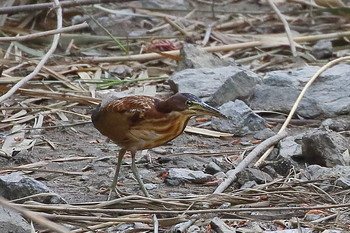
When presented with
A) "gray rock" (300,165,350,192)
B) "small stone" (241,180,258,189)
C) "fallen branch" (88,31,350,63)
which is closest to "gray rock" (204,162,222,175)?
"small stone" (241,180,258,189)

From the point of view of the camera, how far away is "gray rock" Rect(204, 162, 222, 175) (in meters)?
5.32

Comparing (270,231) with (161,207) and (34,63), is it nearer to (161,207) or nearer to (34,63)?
(161,207)

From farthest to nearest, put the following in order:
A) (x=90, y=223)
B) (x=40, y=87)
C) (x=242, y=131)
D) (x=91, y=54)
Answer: (x=91, y=54), (x=40, y=87), (x=242, y=131), (x=90, y=223)

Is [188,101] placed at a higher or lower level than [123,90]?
higher

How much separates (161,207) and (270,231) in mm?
564

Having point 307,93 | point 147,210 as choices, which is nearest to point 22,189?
point 147,210

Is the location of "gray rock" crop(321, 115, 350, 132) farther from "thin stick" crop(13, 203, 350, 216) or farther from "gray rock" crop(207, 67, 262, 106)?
"thin stick" crop(13, 203, 350, 216)

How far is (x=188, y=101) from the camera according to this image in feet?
15.0

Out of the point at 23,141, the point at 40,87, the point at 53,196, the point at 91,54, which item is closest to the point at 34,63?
the point at 40,87

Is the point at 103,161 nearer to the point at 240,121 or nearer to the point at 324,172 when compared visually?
the point at 240,121

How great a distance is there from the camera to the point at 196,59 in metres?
7.51

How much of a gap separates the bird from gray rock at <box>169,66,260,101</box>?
2.01 metres

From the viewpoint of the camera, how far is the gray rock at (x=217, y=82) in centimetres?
674

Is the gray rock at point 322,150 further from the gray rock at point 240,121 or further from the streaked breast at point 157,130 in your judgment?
the streaked breast at point 157,130
